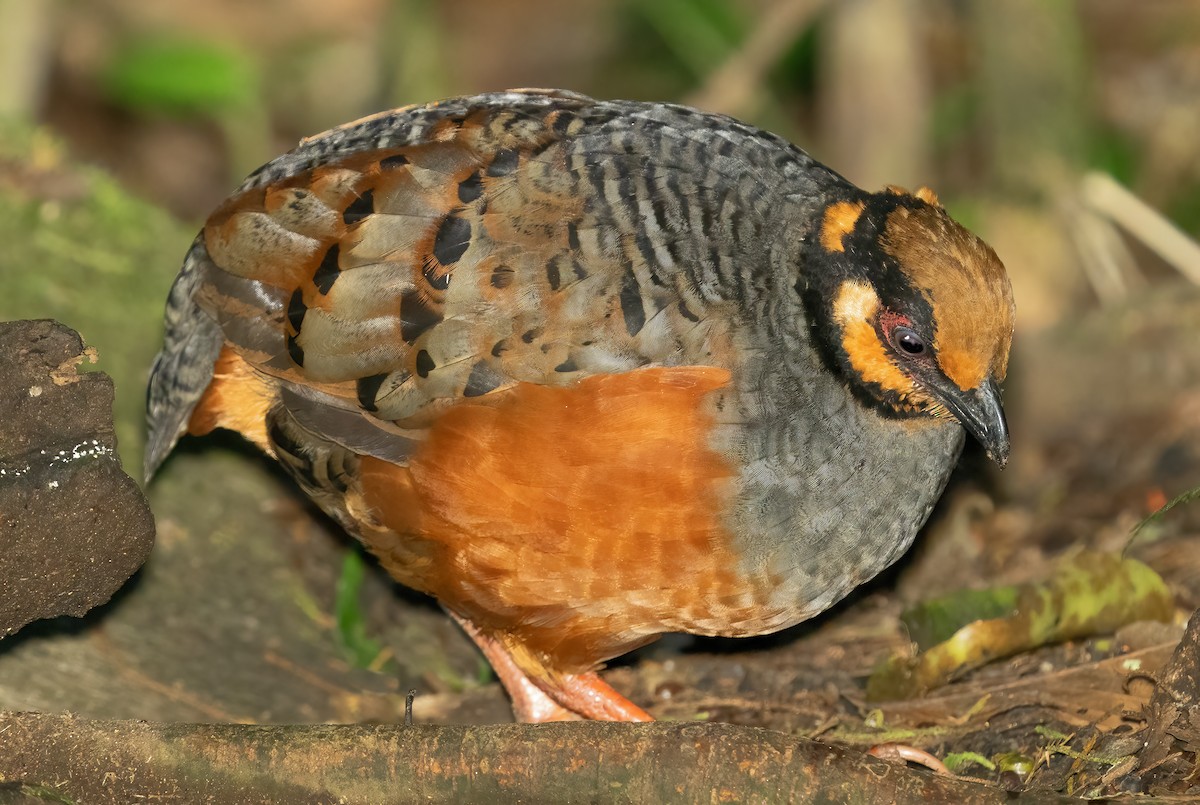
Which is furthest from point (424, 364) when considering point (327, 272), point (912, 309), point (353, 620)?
point (353, 620)

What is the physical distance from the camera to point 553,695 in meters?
5.29

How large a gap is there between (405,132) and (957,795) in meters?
2.92

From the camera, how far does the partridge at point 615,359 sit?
4352mm

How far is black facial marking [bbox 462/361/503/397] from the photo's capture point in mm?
4418

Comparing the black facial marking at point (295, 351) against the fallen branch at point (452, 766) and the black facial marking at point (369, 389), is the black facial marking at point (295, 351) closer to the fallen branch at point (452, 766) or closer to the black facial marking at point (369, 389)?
the black facial marking at point (369, 389)

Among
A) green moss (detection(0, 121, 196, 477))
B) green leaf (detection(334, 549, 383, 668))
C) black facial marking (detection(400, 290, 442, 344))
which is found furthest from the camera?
green moss (detection(0, 121, 196, 477))

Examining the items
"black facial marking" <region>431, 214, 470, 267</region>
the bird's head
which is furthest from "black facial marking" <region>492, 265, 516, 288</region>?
the bird's head

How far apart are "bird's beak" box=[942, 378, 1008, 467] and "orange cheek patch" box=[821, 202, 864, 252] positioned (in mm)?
596

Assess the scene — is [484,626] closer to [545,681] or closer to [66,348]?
[545,681]

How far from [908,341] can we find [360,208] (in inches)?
71.7

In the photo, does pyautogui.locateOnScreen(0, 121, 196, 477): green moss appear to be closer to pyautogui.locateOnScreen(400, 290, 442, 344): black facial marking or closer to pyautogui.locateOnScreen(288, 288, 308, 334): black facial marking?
pyautogui.locateOnScreen(288, 288, 308, 334): black facial marking

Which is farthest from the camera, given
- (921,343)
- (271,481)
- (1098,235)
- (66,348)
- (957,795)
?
(1098,235)

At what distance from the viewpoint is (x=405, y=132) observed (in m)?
5.04

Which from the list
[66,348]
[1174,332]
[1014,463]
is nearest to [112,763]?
[66,348]
